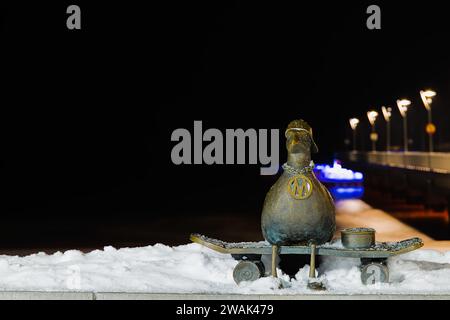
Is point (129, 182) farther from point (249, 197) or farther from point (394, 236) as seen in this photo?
point (394, 236)

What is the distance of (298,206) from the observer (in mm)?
8953

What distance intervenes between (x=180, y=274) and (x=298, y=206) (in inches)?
64.4

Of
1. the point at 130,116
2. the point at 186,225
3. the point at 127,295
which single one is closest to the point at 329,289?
the point at 127,295

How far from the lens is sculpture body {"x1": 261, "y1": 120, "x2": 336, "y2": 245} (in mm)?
8945

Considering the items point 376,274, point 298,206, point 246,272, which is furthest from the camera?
point 298,206

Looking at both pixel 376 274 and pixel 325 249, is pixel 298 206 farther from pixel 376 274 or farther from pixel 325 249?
pixel 376 274

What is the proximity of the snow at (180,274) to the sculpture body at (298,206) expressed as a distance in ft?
1.68

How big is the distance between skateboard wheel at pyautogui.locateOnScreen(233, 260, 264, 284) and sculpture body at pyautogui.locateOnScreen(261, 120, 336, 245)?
505 millimetres

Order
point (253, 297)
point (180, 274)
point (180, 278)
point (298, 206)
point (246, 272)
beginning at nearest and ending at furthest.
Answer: point (253, 297)
point (246, 272)
point (298, 206)
point (180, 278)
point (180, 274)

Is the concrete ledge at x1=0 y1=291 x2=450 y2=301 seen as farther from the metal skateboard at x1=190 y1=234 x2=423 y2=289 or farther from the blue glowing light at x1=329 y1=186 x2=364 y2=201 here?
the blue glowing light at x1=329 y1=186 x2=364 y2=201

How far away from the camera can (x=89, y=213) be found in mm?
20781

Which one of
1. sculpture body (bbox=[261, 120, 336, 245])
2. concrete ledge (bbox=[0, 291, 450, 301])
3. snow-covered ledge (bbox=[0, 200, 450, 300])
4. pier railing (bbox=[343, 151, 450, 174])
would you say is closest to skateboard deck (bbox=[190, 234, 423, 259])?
sculpture body (bbox=[261, 120, 336, 245])

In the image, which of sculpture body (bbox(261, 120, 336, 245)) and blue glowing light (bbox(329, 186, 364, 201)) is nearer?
sculpture body (bbox(261, 120, 336, 245))

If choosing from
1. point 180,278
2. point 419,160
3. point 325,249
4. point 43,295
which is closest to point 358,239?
point 325,249
